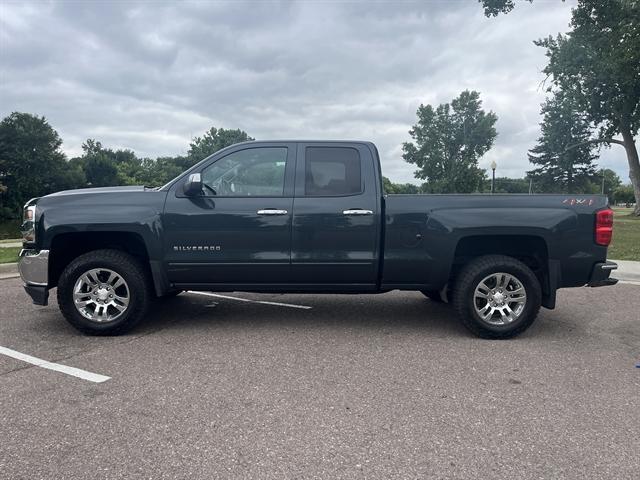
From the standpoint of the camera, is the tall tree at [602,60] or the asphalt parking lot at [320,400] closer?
the asphalt parking lot at [320,400]

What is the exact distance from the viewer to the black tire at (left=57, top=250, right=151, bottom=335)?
473 centimetres

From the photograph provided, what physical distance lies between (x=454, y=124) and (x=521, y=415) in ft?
239

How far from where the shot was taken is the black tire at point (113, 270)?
15.5ft

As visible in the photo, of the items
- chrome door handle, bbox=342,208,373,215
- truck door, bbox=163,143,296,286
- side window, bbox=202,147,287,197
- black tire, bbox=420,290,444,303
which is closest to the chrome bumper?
truck door, bbox=163,143,296,286

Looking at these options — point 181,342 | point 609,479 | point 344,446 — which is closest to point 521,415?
point 609,479

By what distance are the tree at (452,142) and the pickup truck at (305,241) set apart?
60792 mm

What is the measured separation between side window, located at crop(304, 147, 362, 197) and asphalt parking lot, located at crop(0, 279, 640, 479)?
1454 mm

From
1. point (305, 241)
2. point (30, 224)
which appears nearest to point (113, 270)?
point (30, 224)

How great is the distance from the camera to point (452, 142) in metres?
70.5

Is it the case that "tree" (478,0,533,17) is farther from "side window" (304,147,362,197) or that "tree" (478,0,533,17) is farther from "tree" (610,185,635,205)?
"tree" (610,185,635,205)

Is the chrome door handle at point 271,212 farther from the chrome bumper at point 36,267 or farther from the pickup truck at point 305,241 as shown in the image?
the chrome bumper at point 36,267

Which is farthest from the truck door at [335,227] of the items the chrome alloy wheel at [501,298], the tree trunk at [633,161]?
the tree trunk at [633,161]

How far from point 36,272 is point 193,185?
68.9 inches

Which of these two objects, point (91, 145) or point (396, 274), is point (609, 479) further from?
point (91, 145)
